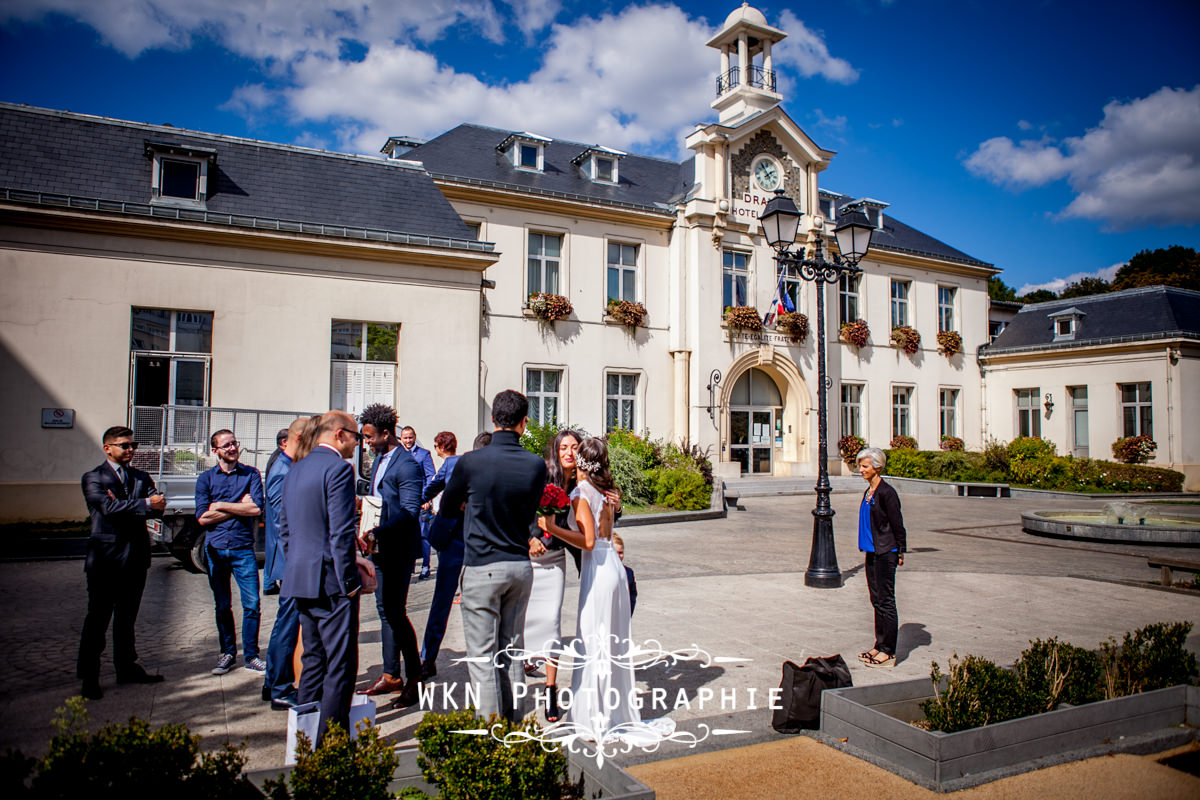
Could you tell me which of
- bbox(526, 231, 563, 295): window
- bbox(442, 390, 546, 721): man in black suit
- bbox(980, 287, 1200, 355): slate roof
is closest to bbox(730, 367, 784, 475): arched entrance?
bbox(526, 231, 563, 295): window

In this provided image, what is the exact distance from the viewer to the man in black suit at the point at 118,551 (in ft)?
17.7

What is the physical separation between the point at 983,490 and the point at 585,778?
22850mm

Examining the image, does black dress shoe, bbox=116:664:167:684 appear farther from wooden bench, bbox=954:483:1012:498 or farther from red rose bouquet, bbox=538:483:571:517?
wooden bench, bbox=954:483:1012:498

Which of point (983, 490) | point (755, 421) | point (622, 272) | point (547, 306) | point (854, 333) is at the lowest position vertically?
point (983, 490)

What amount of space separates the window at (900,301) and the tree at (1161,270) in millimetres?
21994

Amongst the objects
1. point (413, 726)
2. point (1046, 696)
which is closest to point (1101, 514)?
point (1046, 696)

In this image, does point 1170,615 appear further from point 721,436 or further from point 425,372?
point 721,436

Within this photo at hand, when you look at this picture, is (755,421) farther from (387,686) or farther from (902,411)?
(387,686)

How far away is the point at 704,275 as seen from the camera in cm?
2373

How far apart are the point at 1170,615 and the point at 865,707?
581 cm

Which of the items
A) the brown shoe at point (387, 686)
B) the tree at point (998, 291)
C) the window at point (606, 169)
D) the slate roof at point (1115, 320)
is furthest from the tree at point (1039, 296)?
the brown shoe at point (387, 686)

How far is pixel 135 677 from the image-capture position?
5504 mm

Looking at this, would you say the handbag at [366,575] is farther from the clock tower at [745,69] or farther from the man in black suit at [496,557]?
the clock tower at [745,69]

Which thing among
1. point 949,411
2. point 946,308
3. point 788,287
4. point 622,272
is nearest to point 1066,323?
point 946,308
